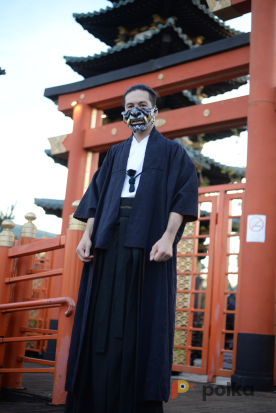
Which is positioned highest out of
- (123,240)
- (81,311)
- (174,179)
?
(174,179)

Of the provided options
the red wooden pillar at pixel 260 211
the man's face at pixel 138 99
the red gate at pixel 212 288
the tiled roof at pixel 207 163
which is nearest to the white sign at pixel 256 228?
the red wooden pillar at pixel 260 211

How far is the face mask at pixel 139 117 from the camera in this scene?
2.14 metres

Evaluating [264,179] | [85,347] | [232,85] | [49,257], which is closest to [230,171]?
[232,85]

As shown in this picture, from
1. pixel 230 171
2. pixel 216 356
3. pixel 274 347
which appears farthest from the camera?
pixel 230 171

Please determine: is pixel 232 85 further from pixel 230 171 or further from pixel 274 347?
pixel 274 347

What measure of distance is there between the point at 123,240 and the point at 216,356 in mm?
3386

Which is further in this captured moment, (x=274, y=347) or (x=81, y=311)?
(x=274, y=347)

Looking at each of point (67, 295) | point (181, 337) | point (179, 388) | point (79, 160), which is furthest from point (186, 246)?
point (67, 295)

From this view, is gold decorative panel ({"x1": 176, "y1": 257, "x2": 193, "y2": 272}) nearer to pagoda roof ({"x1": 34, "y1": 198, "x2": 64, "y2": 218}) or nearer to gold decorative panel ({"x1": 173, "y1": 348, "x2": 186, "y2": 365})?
gold decorative panel ({"x1": 173, "y1": 348, "x2": 186, "y2": 365})

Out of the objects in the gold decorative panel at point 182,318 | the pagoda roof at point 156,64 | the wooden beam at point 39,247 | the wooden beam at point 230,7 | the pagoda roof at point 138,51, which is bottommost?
the gold decorative panel at point 182,318

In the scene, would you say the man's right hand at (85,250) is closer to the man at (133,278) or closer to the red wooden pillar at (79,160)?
the man at (133,278)

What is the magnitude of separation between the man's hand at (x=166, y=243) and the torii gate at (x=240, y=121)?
2833 millimetres

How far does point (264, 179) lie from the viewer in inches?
184

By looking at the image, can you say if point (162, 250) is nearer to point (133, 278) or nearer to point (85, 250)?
point (133, 278)
